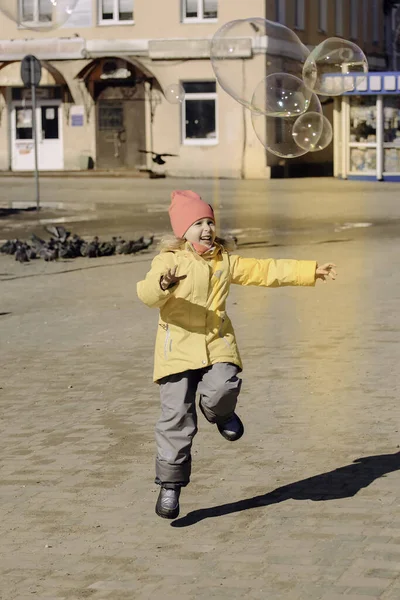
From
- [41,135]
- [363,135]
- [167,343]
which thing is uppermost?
[41,135]

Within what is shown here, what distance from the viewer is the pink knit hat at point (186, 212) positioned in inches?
231

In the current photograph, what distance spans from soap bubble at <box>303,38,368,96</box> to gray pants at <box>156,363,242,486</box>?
782cm

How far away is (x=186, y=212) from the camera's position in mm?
5891

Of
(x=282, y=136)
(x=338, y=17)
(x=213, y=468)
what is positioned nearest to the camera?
(x=213, y=468)

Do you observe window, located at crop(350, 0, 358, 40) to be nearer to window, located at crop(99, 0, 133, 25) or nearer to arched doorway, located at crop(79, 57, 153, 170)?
window, located at crop(99, 0, 133, 25)

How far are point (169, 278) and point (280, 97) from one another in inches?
317

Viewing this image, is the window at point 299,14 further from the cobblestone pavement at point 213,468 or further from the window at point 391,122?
the cobblestone pavement at point 213,468

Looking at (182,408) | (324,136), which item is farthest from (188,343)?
(324,136)

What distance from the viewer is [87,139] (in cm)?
4219

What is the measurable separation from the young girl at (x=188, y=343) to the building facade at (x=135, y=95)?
3379cm

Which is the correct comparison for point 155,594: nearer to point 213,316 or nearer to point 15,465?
point 213,316

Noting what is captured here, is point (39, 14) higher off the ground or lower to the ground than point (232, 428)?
higher

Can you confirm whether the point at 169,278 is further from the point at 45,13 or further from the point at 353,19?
the point at 353,19

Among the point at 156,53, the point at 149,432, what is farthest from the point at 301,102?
the point at 156,53
